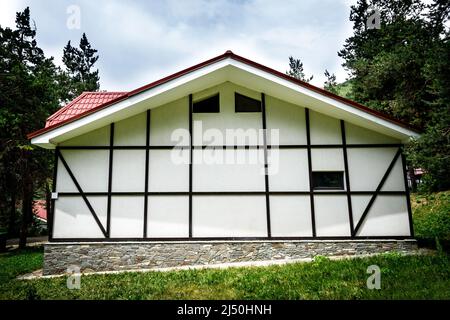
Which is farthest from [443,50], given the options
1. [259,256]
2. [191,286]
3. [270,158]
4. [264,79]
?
[191,286]

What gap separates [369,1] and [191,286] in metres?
24.1

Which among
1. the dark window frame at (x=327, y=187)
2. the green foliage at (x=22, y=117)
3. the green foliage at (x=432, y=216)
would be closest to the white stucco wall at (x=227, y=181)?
the dark window frame at (x=327, y=187)

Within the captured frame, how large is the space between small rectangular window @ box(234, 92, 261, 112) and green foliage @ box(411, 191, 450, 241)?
7524mm

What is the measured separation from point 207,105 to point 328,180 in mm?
4236

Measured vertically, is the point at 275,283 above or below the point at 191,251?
below

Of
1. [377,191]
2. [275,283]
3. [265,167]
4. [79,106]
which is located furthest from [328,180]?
[79,106]

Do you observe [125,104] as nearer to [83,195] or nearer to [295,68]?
[83,195]

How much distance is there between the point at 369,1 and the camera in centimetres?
2148

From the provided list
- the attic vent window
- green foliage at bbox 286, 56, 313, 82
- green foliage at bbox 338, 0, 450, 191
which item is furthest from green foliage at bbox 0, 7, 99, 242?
green foliage at bbox 286, 56, 313, 82

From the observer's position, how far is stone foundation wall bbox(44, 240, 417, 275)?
312 inches

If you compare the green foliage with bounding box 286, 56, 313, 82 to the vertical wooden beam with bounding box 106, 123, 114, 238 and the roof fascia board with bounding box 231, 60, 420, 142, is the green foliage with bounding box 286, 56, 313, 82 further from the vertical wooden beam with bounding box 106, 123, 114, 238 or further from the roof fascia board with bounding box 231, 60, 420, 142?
the vertical wooden beam with bounding box 106, 123, 114, 238

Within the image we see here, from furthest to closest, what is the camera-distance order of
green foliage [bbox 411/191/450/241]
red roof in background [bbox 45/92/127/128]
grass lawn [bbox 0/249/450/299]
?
green foliage [bbox 411/191/450/241], red roof in background [bbox 45/92/127/128], grass lawn [bbox 0/249/450/299]

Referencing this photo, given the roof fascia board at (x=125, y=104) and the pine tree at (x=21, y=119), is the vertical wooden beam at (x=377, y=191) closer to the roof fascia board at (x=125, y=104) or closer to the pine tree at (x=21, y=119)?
the roof fascia board at (x=125, y=104)

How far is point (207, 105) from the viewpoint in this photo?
885cm
